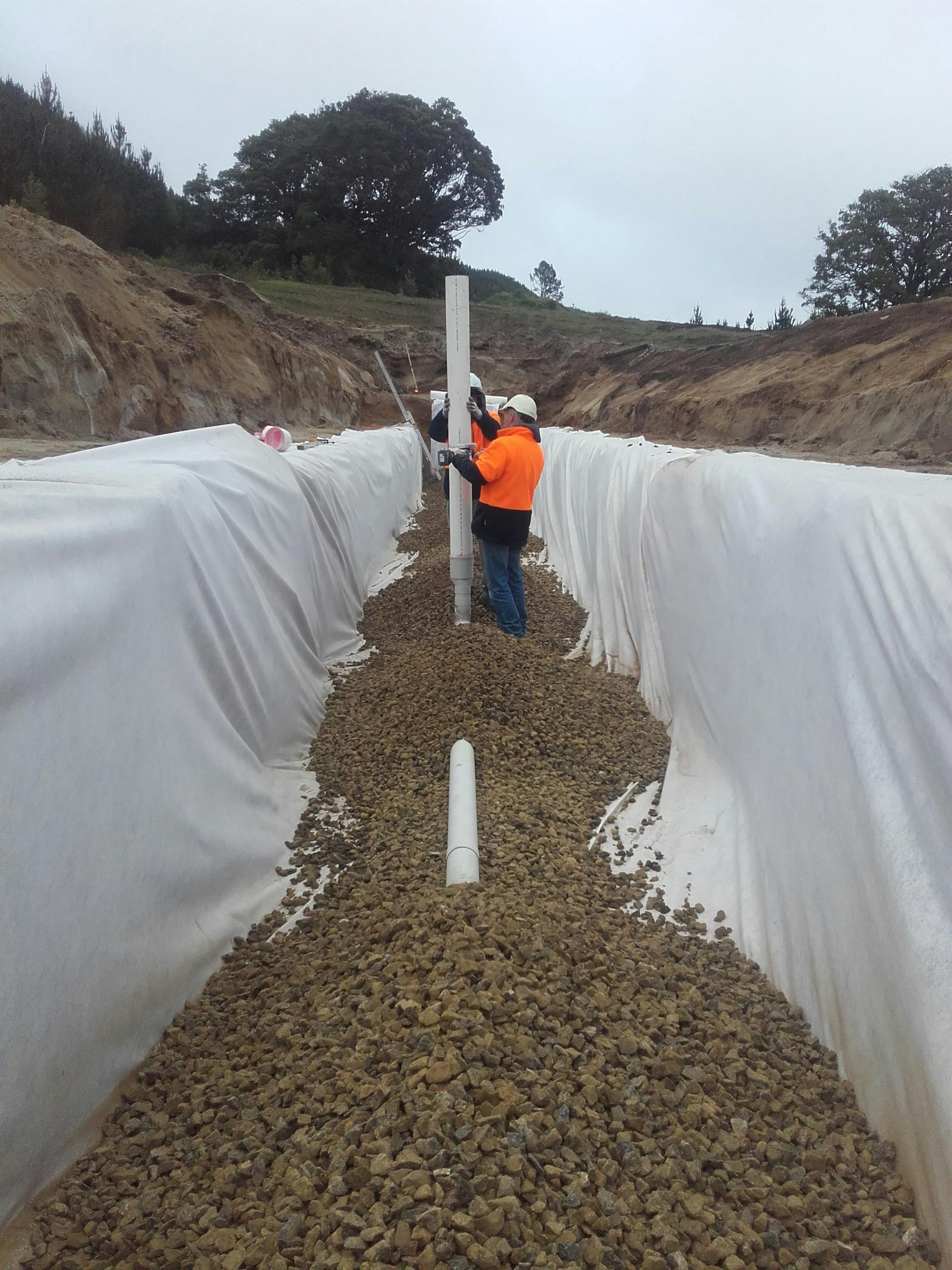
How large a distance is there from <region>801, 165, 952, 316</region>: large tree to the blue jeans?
1470 centimetres

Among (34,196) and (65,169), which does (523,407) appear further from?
(65,169)

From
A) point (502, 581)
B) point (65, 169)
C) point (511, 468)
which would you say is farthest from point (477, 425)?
point (65, 169)

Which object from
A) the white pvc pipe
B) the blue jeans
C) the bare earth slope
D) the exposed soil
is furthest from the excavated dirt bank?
the bare earth slope

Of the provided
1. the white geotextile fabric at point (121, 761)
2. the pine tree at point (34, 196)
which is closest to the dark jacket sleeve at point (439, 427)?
the white geotextile fabric at point (121, 761)

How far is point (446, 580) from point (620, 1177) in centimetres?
469

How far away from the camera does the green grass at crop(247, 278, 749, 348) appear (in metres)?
17.8

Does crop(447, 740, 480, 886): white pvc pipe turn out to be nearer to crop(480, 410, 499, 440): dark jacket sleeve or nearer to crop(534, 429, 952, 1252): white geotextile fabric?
crop(534, 429, 952, 1252): white geotextile fabric

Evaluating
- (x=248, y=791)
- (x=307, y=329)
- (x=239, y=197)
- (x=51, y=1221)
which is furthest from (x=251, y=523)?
(x=239, y=197)

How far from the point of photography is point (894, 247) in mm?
15969

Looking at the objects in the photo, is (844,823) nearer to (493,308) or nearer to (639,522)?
(639,522)

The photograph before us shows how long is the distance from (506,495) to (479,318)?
67.6ft

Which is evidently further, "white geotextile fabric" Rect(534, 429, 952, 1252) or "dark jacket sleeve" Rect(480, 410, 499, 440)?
"dark jacket sleeve" Rect(480, 410, 499, 440)

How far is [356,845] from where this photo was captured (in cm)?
254

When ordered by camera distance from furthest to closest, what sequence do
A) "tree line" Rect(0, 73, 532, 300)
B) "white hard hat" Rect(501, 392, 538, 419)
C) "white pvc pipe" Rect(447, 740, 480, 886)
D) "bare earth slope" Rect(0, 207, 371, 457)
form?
"tree line" Rect(0, 73, 532, 300), "bare earth slope" Rect(0, 207, 371, 457), "white hard hat" Rect(501, 392, 538, 419), "white pvc pipe" Rect(447, 740, 480, 886)
